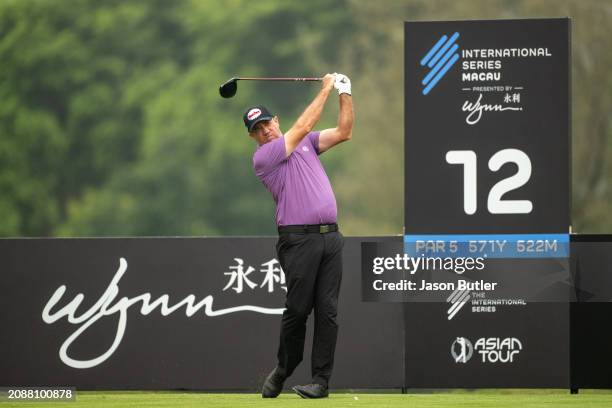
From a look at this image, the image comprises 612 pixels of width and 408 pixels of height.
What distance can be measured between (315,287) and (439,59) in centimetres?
202

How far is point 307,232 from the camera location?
9648mm

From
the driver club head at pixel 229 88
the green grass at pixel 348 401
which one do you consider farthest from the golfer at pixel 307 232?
the driver club head at pixel 229 88

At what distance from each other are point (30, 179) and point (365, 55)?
11.9 m

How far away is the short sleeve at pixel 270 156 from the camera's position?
378 inches

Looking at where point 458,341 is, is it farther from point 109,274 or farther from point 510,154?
point 109,274

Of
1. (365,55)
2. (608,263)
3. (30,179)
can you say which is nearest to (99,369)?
(608,263)

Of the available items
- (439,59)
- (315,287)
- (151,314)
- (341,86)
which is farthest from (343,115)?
(151,314)

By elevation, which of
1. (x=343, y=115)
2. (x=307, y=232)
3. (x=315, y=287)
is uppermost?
(x=343, y=115)

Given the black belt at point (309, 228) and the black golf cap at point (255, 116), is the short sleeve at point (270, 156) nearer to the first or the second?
the black golf cap at point (255, 116)

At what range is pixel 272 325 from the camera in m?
10.9

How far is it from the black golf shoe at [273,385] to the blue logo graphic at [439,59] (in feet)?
7.65

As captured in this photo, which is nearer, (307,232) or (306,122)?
(306,122)

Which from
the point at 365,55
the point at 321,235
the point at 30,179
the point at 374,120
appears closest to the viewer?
the point at 321,235

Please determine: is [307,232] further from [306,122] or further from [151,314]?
[151,314]
